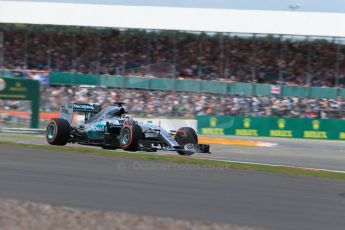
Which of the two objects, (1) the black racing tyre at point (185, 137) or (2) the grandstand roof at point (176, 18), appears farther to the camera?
(2) the grandstand roof at point (176, 18)

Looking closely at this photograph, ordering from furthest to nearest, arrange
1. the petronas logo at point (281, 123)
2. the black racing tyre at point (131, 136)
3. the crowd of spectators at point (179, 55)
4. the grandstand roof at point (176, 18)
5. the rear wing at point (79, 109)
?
the grandstand roof at point (176, 18) < the crowd of spectators at point (179, 55) < the petronas logo at point (281, 123) < the rear wing at point (79, 109) < the black racing tyre at point (131, 136)

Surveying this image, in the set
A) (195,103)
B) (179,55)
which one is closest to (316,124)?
(195,103)

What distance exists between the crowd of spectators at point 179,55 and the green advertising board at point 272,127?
535 cm

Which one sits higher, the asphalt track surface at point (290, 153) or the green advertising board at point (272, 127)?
the green advertising board at point (272, 127)

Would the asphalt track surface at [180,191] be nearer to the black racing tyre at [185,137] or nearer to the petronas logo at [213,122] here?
the black racing tyre at [185,137]

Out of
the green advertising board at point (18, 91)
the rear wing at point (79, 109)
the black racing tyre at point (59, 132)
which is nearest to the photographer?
the black racing tyre at point (59, 132)

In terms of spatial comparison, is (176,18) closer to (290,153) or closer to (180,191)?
(290,153)

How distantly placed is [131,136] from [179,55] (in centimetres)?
2140

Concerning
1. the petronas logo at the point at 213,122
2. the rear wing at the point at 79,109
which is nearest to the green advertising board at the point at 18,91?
the petronas logo at the point at 213,122

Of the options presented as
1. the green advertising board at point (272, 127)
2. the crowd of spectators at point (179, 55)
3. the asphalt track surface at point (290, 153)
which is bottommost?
the asphalt track surface at point (290, 153)

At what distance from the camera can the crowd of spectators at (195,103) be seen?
27.8 meters

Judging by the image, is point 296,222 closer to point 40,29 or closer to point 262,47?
point 262,47

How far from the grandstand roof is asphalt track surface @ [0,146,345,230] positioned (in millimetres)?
23575

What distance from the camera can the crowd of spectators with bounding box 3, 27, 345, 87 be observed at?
33.9 metres
